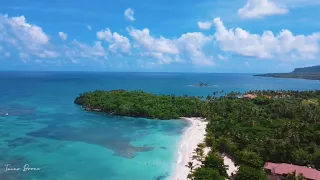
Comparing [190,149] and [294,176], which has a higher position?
[294,176]

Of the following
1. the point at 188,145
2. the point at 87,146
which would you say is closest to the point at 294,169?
the point at 188,145

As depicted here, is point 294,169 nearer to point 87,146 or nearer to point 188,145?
point 188,145

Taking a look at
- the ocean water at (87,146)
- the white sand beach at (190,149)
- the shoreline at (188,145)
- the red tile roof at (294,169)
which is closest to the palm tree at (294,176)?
the red tile roof at (294,169)

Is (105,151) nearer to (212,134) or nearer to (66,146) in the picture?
(66,146)

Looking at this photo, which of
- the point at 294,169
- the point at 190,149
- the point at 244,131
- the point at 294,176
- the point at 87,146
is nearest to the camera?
the point at 294,176

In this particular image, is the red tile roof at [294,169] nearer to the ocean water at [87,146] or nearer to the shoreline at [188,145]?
Answer: the shoreline at [188,145]

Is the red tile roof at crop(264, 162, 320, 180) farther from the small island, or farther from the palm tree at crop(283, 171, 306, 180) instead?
the small island
